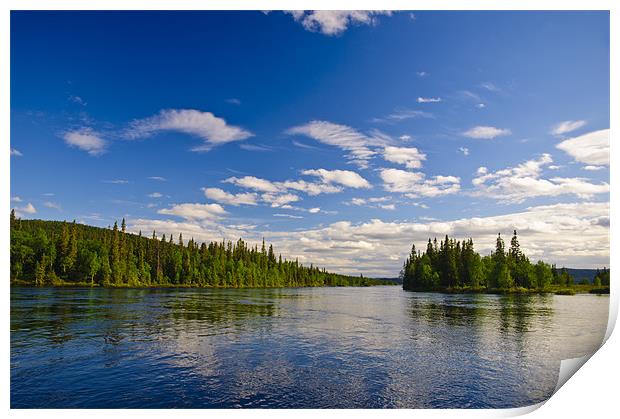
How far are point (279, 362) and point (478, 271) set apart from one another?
104 meters

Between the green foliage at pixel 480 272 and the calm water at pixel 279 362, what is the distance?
64.5m

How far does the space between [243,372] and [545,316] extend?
119 feet

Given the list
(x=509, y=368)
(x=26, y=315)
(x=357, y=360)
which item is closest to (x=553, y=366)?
(x=509, y=368)

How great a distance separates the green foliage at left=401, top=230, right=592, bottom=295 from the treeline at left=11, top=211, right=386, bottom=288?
194 feet

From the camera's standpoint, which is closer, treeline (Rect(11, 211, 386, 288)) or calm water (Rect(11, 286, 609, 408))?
calm water (Rect(11, 286, 609, 408))

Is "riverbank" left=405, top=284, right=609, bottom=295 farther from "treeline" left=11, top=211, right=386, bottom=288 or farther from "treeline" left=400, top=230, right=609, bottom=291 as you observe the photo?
"treeline" left=11, top=211, right=386, bottom=288

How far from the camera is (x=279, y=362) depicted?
2245cm

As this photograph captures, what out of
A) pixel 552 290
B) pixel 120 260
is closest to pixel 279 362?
pixel 552 290

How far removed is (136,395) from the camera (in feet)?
56.9

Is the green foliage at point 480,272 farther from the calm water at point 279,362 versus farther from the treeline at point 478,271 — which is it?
the calm water at point 279,362

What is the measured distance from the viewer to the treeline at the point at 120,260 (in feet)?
314

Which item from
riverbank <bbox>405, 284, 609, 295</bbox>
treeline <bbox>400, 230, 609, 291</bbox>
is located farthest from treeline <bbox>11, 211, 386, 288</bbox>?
riverbank <bbox>405, 284, 609, 295</bbox>

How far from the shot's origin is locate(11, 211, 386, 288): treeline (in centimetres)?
9575

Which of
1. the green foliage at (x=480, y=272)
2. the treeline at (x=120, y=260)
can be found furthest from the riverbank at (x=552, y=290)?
the treeline at (x=120, y=260)
